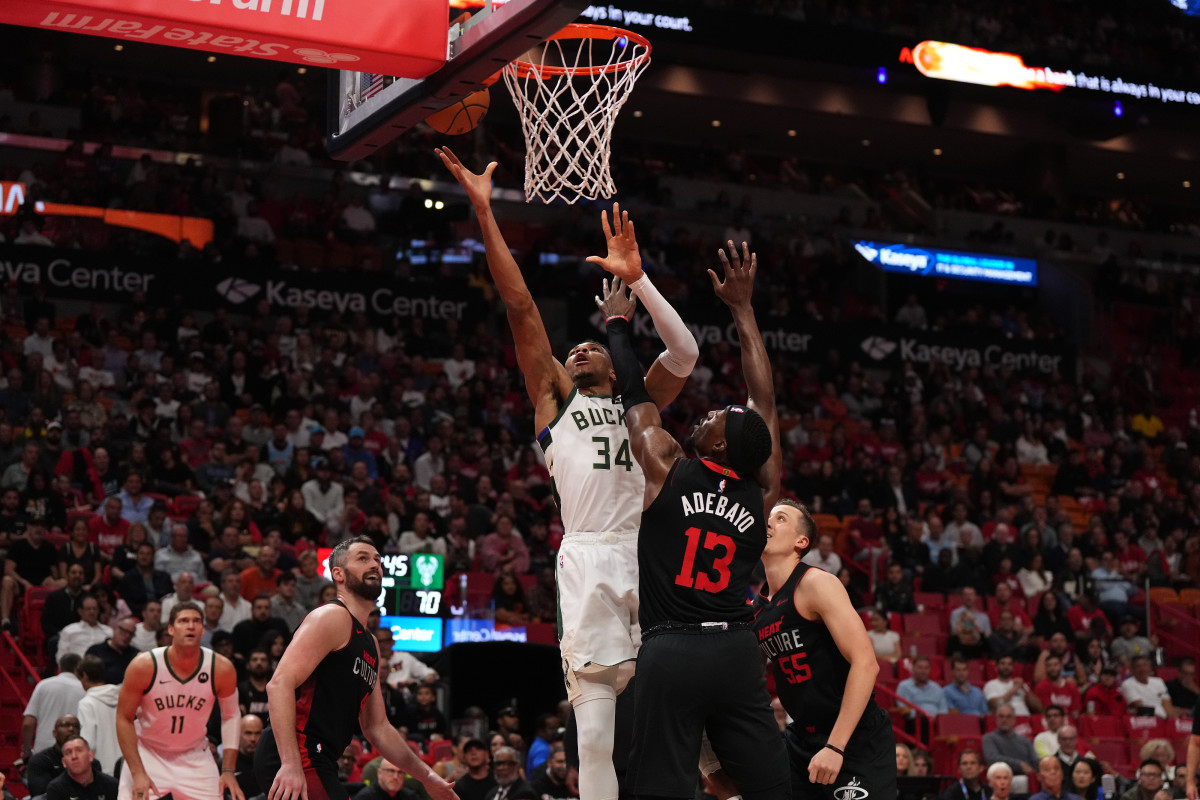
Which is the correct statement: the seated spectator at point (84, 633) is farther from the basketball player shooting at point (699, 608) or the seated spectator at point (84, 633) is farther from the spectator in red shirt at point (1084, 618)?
the spectator in red shirt at point (1084, 618)

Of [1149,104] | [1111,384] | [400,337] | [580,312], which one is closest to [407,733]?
[400,337]

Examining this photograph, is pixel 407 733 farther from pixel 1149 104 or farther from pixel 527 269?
pixel 1149 104

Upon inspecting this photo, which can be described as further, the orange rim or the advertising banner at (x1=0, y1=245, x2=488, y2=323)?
the advertising banner at (x1=0, y1=245, x2=488, y2=323)

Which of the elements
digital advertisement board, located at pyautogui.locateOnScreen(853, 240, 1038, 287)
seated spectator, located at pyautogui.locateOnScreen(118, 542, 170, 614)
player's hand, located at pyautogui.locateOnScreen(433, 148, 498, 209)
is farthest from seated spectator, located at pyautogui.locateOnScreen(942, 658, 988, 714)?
digital advertisement board, located at pyautogui.locateOnScreen(853, 240, 1038, 287)

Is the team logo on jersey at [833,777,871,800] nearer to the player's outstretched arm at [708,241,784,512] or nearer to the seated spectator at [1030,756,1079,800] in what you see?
the player's outstretched arm at [708,241,784,512]

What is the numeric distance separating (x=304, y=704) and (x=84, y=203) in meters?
16.3

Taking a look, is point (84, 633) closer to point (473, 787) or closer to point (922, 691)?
point (473, 787)

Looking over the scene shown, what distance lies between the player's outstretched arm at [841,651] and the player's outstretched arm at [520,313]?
1.46 m

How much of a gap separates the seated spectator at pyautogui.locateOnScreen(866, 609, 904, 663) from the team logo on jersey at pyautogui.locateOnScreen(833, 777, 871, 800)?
10.0m

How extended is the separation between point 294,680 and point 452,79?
Result: 2.82m

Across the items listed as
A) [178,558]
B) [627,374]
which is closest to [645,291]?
[627,374]

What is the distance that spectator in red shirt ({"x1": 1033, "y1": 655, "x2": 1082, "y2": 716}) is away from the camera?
1662cm

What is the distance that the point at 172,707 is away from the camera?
848 centimetres

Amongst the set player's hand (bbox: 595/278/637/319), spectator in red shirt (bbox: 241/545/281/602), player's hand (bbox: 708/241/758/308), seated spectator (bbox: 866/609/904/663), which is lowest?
seated spectator (bbox: 866/609/904/663)
